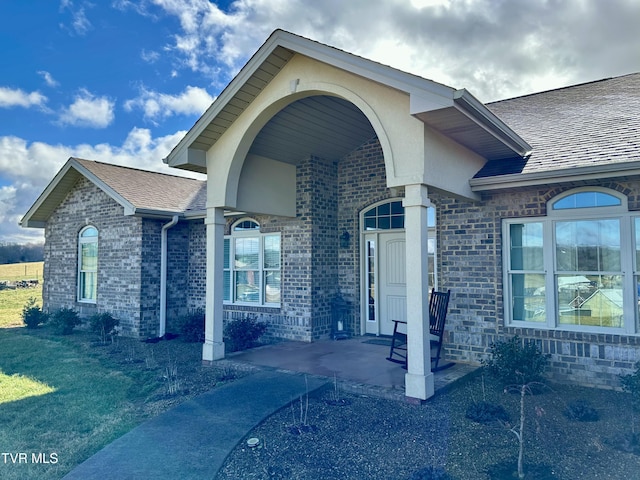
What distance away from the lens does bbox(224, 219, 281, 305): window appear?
33.2 feet

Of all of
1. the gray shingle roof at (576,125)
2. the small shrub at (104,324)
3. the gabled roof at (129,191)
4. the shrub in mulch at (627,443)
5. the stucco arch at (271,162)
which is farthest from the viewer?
the gabled roof at (129,191)

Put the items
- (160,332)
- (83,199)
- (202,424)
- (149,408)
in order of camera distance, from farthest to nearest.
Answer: (83,199), (160,332), (149,408), (202,424)

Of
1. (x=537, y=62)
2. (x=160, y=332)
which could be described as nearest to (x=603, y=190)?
(x=537, y=62)

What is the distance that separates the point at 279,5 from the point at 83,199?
8.51 m

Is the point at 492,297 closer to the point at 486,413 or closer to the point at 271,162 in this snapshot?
the point at 486,413

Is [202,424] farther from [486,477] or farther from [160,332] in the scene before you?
[160,332]

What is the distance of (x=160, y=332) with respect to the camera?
36.8 ft

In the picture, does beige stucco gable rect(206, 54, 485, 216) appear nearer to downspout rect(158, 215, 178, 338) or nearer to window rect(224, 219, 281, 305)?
window rect(224, 219, 281, 305)

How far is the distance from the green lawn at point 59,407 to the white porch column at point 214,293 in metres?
1.11

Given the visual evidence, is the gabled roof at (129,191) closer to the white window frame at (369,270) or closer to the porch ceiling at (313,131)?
the porch ceiling at (313,131)

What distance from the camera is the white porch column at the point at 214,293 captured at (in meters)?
7.62

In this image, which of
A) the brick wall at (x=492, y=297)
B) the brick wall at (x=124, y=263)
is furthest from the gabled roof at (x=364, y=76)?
the brick wall at (x=124, y=263)

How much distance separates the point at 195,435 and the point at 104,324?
747 centimetres

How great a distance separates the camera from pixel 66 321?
38.7 ft
